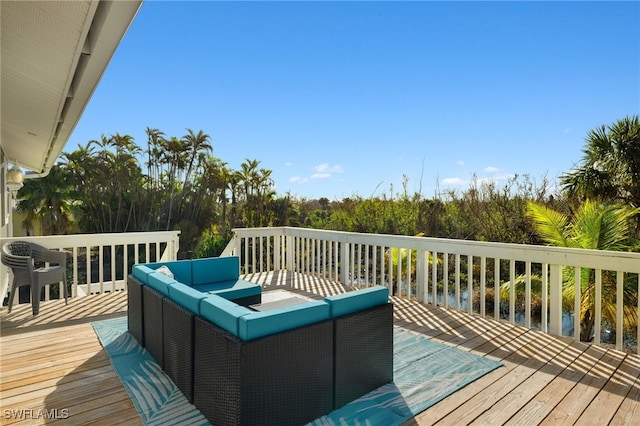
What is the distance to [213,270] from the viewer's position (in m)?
4.14

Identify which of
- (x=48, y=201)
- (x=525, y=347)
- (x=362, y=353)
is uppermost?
(x=48, y=201)

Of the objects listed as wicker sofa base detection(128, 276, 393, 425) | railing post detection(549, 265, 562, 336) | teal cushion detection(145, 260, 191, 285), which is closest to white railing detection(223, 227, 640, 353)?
railing post detection(549, 265, 562, 336)

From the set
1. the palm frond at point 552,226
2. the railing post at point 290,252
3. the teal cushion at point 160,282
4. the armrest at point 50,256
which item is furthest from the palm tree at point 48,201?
the palm frond at point 552,226

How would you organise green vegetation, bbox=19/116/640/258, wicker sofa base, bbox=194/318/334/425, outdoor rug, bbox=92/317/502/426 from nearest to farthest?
1. wicker sofa base, bbox=194/318/334/425
2. outdoor rug, bbox=92/317/502/426
3. green vegetation, bbox=19/116/640/258

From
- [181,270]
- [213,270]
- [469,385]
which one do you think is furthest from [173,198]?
[469,385]

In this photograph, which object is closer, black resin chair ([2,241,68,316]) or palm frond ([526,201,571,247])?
black resin chair ([2,241,68,316])

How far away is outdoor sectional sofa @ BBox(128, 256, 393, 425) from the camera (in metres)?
1.80

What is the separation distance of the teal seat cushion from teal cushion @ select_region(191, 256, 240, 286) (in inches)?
2.7

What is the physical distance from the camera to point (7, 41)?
2.43m

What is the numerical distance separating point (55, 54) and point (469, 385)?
381 cm

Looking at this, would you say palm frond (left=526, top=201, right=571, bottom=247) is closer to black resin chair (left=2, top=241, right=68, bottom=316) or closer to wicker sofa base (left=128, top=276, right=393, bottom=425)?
A: wicker sofa base (left=128, top=276, right=393, bottom=425)

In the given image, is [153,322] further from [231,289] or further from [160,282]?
[231,289]

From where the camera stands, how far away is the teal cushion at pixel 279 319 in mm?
1806

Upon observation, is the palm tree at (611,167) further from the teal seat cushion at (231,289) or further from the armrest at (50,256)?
the armrest at (50,256)
